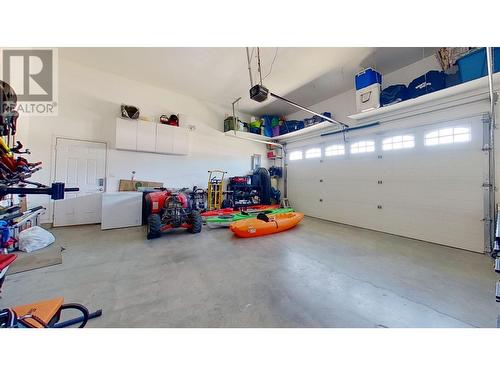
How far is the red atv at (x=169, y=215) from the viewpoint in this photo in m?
3.54

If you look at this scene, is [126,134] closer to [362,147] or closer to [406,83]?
[362,147]

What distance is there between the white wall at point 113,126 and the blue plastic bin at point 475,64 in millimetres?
5963

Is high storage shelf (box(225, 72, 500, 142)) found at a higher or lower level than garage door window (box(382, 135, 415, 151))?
higher

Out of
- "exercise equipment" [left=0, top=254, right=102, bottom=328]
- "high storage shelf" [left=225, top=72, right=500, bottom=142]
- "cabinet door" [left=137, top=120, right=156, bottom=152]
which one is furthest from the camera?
"cabinet door" [left=137, top=120, right=156, bottom=152]

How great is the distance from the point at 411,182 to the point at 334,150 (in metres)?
2.17

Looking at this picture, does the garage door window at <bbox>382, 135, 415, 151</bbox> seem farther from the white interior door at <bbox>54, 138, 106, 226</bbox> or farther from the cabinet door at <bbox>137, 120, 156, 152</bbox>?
the white interior door at <bbox>54, 138, 106, 226</bbox>

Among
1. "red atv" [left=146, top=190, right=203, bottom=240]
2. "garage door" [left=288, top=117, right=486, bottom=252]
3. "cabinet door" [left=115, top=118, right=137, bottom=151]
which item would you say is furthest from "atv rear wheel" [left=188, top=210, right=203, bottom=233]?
"garage door" [left=288, top=117, right=486, bottom=252]

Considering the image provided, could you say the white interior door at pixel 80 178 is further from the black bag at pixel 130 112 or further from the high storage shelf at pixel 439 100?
the high storage shelf at pixel 439 100

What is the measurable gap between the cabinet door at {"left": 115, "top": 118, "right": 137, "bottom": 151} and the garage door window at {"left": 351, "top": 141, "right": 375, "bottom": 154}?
6.27 m

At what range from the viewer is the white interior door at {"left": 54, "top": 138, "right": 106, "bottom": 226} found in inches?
167
